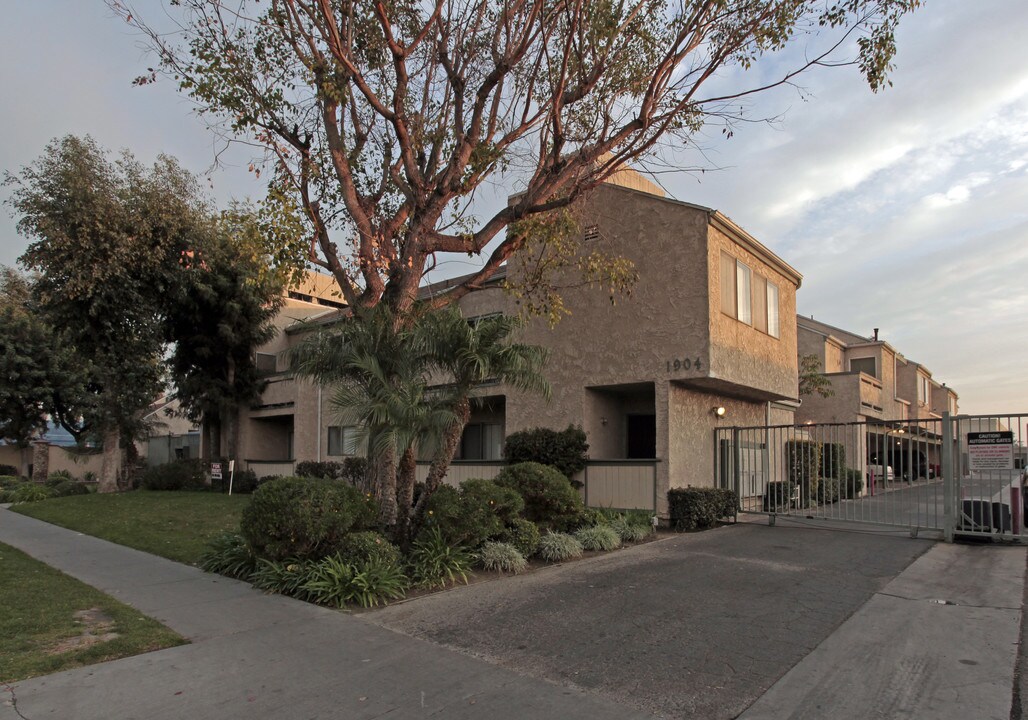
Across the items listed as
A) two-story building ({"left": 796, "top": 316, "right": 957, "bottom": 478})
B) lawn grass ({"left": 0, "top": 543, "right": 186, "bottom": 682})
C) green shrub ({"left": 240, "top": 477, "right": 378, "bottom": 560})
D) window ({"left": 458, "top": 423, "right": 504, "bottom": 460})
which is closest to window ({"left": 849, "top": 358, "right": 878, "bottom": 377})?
two-story building ({"left": 796, "top": 316, "right": 957, "bottom": 478})

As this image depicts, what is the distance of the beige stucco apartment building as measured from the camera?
1409 cm

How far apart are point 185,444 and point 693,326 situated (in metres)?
31.3

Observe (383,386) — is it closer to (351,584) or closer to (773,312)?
(351,584)

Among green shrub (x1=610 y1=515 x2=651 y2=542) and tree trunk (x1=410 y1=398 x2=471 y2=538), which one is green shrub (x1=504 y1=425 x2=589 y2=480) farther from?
tree trunk (x1=410 y1=398 x2=471 y2=538)

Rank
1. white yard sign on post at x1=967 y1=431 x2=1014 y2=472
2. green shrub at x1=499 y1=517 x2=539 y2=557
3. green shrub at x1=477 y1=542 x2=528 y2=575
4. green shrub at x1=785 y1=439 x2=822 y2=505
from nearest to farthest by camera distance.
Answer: green shrub at x1=477 y1=542 x2=528 y2=575 < green shrub at x1=499 y1=517 x2=539 y2=557 < white yard sign on post at x1=967 y1=431 x2=1014 y2=472 < green shrub at x1=785 y1=439 x2=822 y2=505

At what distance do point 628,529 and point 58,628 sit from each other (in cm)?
859

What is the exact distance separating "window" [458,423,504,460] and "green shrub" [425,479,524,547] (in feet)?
28.7

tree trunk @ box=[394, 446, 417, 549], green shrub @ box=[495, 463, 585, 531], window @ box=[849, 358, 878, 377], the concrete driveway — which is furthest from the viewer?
window @ box=[849, 358, 878, 377]

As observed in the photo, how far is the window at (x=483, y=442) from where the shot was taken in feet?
62.3

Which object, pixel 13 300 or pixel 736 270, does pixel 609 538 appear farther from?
pixel 13 300

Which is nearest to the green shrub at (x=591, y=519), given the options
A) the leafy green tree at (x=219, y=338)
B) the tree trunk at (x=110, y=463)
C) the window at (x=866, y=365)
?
the leafy green tree at (x=219, y=338)

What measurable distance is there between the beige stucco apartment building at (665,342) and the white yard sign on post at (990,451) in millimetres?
4458

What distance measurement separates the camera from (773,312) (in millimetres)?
17453

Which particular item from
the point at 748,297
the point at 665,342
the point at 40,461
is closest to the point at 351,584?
the point at 665,342
